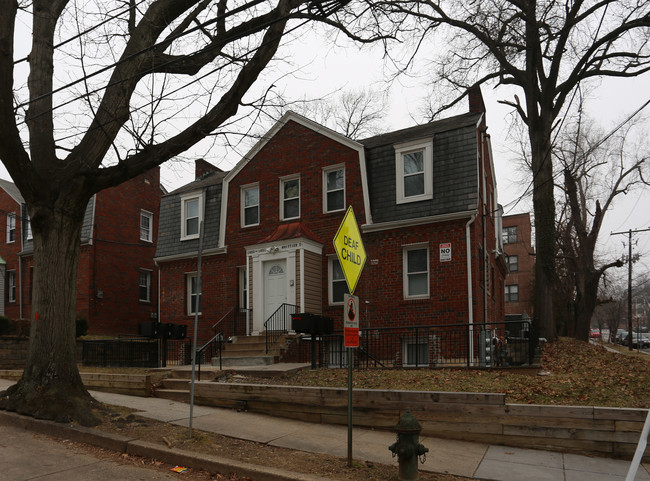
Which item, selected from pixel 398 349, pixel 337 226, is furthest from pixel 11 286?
pixel 398 349

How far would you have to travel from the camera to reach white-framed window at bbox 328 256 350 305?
17.2 metres

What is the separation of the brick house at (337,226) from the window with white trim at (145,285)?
7010 millimetres

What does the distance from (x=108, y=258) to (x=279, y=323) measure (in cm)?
1226

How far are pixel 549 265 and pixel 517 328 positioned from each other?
17.6 ft

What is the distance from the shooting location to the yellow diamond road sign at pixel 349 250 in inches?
249

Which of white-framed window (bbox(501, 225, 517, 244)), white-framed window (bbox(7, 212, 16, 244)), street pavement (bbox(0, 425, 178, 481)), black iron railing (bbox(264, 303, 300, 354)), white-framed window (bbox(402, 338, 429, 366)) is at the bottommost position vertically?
street pavement (bbox(0, 425, 178, 481))

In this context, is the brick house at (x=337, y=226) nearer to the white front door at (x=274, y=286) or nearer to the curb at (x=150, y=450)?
the white front door at (x=274, y=286)

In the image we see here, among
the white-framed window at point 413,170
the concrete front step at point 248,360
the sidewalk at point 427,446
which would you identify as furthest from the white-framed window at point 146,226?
the sidewalk at point 427,446

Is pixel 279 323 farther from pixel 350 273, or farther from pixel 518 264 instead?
pixel 518 264

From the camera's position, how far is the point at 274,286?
1744 cm

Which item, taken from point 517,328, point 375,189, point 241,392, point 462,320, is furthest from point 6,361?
point 517,328

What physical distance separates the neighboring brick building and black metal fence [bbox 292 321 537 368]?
117 ft

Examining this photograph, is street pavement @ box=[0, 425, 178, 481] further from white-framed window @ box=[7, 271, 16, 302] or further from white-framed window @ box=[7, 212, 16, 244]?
white-framed window @ box=[7, 212, 16, 244]

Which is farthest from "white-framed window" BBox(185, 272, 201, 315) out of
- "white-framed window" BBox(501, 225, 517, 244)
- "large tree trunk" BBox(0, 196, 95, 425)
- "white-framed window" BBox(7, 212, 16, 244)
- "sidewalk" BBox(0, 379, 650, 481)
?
"white-framed window" BBox(501, 225, 517, 244)
